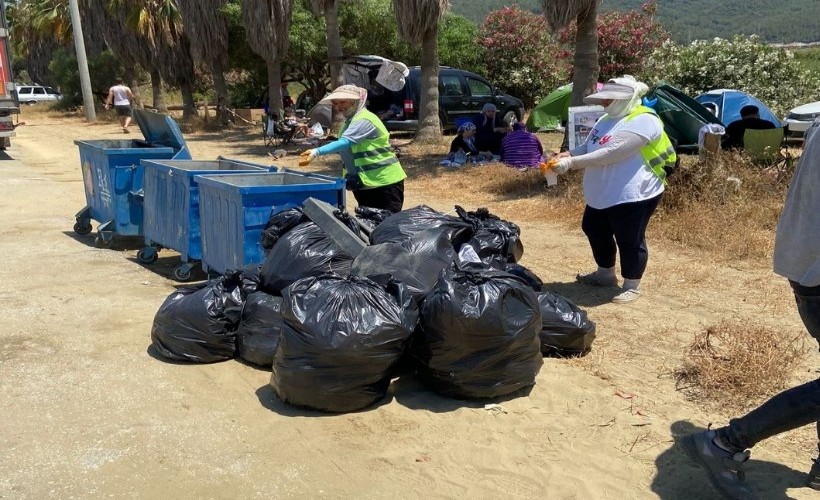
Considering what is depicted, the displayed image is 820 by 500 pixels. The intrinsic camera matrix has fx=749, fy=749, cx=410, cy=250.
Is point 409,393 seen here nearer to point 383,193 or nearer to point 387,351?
point 387,351

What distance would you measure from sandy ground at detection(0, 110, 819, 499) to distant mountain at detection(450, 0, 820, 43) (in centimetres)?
11669

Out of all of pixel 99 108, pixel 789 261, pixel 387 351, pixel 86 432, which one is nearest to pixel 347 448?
pixel 387 351

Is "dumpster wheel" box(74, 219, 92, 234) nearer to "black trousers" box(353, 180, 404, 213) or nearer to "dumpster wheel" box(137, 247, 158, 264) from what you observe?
"dumpster wheel" box(137, 247, 158, 264)

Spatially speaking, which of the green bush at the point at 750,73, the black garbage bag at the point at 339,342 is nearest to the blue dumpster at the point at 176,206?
the black garbage bag at the point at 339,342

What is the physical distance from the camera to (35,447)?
3.45 m

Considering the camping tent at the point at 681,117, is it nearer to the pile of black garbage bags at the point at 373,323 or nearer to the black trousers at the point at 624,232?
the black trousers at the point at 624,232

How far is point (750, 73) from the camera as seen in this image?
18281 mm

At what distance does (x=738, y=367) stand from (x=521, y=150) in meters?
8.36

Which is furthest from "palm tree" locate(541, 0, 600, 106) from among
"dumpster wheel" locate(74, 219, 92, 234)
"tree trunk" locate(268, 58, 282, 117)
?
"tree trunk" locate(268, 58, 282, 117)

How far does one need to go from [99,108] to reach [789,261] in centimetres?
3126

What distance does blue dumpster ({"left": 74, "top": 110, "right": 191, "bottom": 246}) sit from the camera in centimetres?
720

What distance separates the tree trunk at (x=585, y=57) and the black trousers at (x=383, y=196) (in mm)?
6025

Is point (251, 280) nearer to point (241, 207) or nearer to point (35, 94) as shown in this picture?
point (241, 207)

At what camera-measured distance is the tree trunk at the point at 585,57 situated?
11188mm
